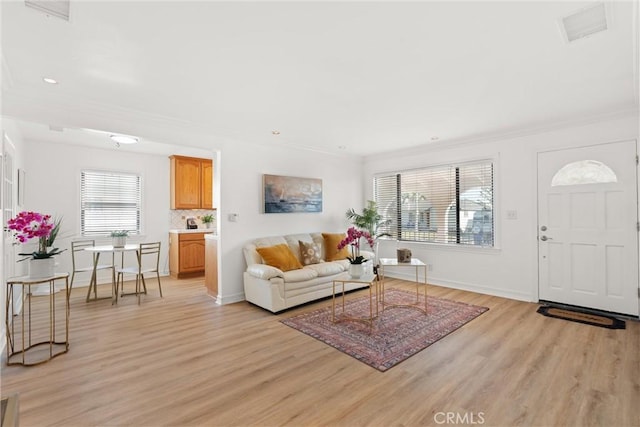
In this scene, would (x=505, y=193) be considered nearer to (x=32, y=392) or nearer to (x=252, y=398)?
(x=252, y=398)

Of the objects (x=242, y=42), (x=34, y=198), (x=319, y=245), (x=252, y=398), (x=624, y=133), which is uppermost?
(x=242, y=42)

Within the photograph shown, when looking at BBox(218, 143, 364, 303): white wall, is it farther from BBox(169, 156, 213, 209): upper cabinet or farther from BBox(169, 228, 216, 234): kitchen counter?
BBox(169, 156, 213, 209): upper cabinet

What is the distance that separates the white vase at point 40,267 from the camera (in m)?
2.65

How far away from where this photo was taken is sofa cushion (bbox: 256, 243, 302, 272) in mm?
4230

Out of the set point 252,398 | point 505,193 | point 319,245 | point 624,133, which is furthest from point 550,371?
point 319,245

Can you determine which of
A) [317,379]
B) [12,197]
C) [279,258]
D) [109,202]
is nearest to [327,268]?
[279,258]

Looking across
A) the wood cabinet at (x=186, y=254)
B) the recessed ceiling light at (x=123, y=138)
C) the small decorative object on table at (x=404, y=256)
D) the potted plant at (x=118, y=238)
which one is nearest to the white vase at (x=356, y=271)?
the small decorative object on table at (x=404, y=256)

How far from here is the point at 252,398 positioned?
2.12 m

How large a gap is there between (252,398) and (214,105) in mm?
2874

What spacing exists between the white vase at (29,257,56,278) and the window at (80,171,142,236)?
3.29m

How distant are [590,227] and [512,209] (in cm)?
89

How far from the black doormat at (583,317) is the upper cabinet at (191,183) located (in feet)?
20.2

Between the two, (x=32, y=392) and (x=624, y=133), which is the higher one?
(x=624, y=133)

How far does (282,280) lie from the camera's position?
3949mm
